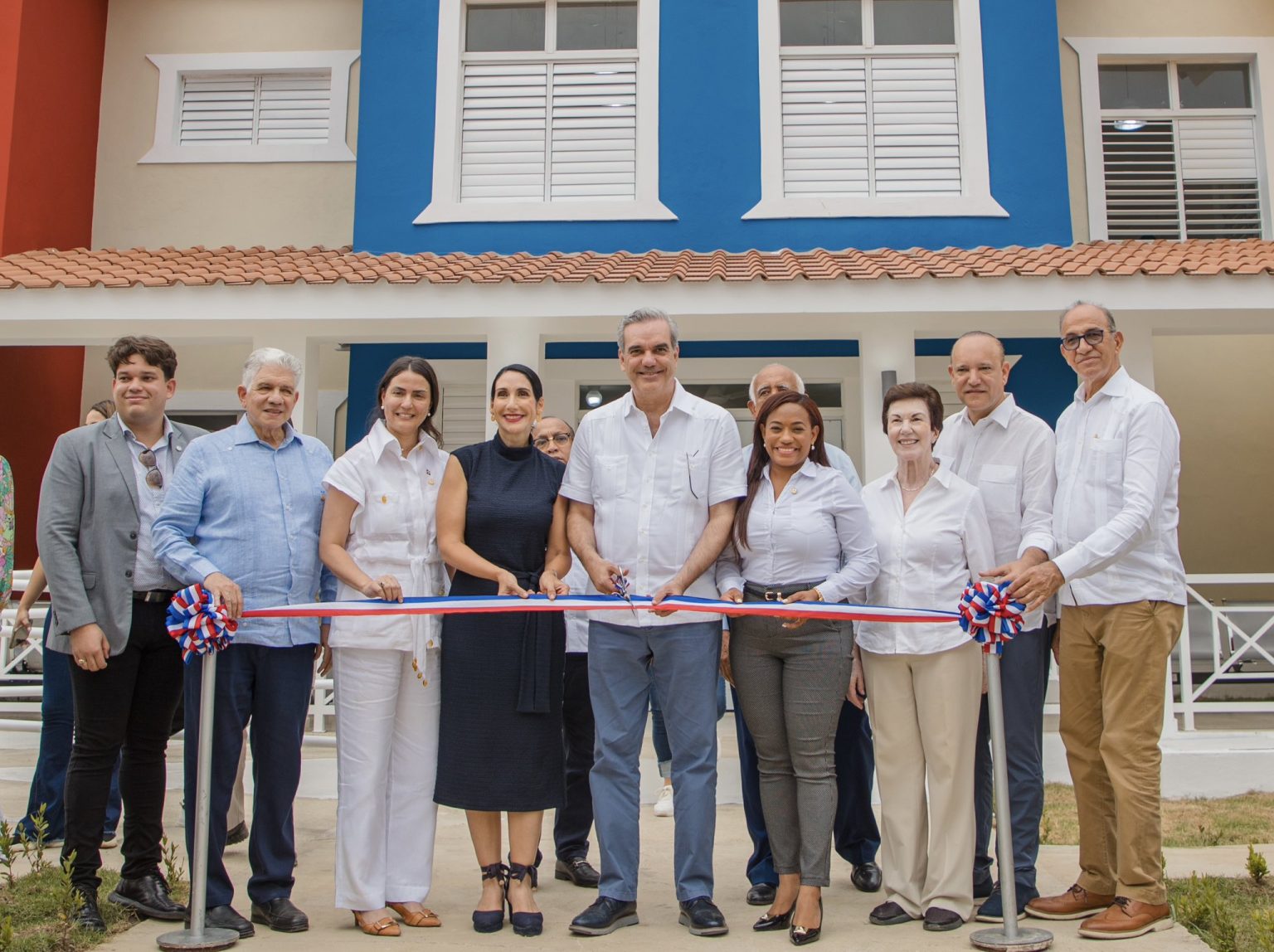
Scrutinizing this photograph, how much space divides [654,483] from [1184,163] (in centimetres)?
1053

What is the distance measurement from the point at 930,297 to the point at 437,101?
5.26 metres

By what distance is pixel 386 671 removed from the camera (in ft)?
12.6

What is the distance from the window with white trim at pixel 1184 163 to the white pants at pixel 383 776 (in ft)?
34.3

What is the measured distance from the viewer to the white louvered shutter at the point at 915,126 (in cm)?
1012

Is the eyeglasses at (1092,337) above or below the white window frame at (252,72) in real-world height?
below

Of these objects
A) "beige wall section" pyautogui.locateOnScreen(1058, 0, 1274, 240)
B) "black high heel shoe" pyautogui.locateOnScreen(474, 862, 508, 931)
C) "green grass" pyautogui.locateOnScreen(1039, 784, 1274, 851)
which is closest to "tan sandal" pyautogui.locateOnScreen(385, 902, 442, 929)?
"black high heel shoe" pyautogui.locateOnScreen(474, 862, 508, 931)

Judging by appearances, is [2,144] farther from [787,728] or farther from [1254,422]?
[1254,422]

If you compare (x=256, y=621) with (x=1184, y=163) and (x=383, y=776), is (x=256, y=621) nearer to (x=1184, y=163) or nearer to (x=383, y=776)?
(x=383, y=776)

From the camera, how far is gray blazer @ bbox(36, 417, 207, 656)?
376 centimetres

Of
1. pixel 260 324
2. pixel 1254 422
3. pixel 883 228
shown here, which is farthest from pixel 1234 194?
pixel 260 324

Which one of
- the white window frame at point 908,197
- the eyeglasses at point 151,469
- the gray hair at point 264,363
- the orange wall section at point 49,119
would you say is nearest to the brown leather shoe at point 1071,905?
the gray hair at point 264,363

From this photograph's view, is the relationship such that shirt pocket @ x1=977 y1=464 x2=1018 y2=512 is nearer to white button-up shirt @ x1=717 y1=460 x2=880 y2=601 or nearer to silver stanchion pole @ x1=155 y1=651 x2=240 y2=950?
white button-up shirt @ x1=717 y1=460 x2=880 y2=601

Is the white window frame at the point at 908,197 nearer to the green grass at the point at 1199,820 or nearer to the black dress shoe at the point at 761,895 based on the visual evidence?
the green grass at the point at 1199,820

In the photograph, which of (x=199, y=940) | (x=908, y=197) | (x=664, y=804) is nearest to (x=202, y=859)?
(x=199, y=940)
